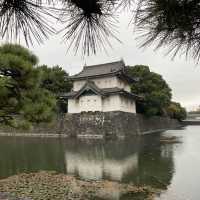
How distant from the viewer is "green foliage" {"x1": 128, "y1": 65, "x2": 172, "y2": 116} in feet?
98.9

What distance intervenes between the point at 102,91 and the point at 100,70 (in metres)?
3.93

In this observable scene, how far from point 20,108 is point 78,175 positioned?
309 cm

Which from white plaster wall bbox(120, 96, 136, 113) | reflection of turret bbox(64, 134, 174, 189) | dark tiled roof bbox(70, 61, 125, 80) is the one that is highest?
dark tiled roof bbox(70, 61, 125, 80)

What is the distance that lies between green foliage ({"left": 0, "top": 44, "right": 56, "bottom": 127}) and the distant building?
18499mm

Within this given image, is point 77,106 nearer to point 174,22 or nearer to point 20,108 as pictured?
point 20,108

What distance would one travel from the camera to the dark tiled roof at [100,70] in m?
28.3

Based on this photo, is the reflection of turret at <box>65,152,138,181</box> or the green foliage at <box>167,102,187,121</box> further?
the green foliage at <box>167,102,187,121</box>

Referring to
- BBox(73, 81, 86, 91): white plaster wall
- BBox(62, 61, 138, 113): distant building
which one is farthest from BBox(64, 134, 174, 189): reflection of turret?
BBox(73, 81, 86, 91): white plaster wall

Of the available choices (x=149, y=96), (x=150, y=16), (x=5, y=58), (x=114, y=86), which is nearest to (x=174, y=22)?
(x=150, y=16)

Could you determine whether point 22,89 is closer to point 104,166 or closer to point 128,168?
point 104,166

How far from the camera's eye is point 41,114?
7492 millimetres

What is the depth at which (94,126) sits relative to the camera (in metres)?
25.8

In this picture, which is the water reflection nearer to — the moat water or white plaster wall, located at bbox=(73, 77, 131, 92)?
the moat water

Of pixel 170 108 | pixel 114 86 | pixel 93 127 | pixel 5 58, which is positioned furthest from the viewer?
pixel 170 108
